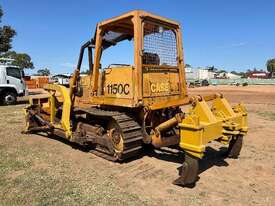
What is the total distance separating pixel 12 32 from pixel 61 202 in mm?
29850

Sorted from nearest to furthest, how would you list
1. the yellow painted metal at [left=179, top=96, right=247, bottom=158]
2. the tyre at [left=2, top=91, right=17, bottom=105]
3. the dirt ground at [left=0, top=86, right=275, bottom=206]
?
the dirt ground at [left=0, top=86, right=275, bottom=206] → the yellow painted metal at [left=179, top=96, right=247, bottom=158] → the tyre at [left=2, top=91, right=17, bottom=105]

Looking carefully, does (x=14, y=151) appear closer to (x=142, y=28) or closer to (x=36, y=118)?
(x=36, y=118)

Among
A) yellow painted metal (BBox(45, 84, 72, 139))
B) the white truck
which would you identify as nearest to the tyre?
the white truck

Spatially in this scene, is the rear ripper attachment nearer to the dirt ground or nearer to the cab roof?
the dirt ground

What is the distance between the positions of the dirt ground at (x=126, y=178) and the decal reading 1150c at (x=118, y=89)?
138cm

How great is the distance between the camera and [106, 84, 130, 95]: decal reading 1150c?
5730 mm

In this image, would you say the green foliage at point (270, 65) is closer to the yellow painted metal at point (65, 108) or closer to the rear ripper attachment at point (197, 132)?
the yellow painted metal at point (65, 108)

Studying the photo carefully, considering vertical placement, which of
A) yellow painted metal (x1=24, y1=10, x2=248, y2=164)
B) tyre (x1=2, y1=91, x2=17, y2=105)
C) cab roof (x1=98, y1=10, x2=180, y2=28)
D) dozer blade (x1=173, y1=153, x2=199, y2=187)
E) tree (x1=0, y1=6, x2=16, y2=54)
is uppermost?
tree (x1=0, y1=6, x2=16, y2=54)

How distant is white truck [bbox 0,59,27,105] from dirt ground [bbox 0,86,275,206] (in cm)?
1163

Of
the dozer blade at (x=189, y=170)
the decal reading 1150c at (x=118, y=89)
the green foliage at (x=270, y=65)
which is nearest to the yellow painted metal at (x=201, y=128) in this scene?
the dozer blade at (x=189, y=170)

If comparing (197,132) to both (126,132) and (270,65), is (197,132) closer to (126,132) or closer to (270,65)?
(126,132)

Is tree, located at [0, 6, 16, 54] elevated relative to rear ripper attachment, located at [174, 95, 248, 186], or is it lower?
elevated

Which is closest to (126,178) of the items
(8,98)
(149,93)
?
(149,93)

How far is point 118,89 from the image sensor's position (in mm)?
5922
